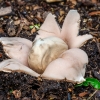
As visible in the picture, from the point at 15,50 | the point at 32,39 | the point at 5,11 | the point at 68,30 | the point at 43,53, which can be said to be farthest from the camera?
the point at 5,11

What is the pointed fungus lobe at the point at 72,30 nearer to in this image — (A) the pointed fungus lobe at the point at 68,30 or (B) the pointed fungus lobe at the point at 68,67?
(A) the pointed fungus lobe at the point at 68,30

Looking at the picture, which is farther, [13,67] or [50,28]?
[50,28]

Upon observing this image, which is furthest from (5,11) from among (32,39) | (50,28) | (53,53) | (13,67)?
(13,67)

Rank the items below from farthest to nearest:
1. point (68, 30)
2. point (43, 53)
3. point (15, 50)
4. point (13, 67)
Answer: point (68, 30) → point (15, 50) → point (43, 53) → point (13, 67)

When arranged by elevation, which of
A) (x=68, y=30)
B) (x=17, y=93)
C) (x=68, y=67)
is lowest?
(x=17, y=93)

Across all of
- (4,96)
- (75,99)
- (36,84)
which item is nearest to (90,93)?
(75,99)

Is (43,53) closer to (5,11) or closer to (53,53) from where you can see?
(53,53)

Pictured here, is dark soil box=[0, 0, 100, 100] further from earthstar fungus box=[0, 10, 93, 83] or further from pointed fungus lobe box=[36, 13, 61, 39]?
pointed fungus lobe box=[36, 13, 61, 39]

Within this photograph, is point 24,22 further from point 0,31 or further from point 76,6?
point 76,6
